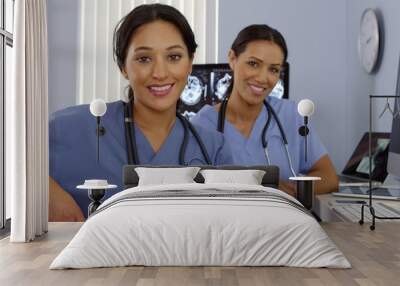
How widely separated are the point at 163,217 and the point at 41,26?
2.22m

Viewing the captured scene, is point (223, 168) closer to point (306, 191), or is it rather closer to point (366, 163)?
point (306, 191)

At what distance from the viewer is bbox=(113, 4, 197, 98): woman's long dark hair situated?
241 inches

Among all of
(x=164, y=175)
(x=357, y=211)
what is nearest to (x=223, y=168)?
(x=164, y=175)

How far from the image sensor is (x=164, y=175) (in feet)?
18.5

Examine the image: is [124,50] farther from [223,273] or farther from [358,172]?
[223,273]

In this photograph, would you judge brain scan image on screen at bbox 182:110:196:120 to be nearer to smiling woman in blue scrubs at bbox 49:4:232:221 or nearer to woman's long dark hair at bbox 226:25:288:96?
smiling woman in blue scrubs at bbox 49:4:232:221

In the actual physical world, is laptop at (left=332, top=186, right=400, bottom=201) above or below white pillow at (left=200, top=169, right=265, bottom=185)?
below

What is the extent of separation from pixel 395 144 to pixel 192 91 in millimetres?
1907

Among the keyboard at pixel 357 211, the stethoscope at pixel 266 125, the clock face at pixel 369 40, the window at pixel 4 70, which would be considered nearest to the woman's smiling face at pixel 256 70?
the stethoscope at pixel 266 125

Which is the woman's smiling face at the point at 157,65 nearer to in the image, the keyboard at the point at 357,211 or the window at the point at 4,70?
the window at the point at 4,70

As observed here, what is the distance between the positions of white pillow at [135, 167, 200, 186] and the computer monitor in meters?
1.66

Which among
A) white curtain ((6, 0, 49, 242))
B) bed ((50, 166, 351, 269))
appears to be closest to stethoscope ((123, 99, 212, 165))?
white curtain ((6, 0, 49, 242))

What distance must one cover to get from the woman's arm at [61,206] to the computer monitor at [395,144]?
2.74m

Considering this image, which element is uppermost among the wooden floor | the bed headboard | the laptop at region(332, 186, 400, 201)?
the bed headboard
